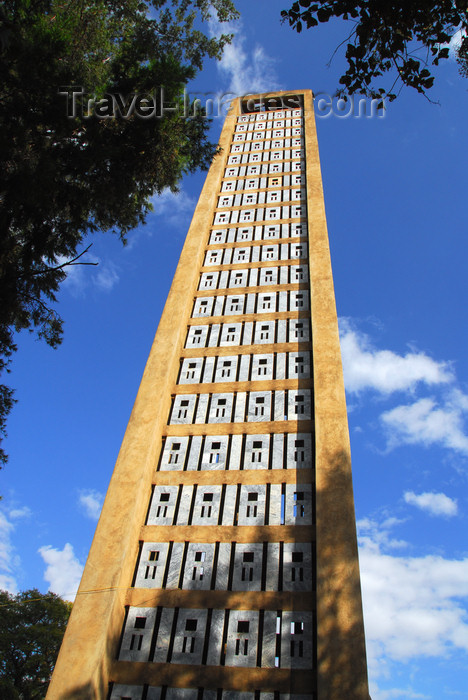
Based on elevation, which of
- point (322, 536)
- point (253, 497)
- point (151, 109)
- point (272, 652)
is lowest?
point (272, 652)

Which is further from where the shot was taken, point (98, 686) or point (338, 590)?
point (338, 590)

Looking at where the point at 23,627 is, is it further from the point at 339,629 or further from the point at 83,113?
the point at 83,113

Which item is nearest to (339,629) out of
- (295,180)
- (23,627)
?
(295,180)

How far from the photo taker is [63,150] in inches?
350

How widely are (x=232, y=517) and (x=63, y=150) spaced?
21.6 ft

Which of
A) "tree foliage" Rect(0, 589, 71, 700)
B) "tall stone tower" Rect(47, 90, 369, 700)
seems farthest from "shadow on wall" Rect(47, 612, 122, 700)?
"tree foliage" Rect(0, 589, 71, 700)

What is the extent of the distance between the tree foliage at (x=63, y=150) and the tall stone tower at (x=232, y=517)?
8.69 feet

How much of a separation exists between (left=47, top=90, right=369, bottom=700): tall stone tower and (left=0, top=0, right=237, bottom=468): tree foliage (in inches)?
104

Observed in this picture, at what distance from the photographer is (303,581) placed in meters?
7.89

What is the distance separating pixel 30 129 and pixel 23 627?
61.5 ft

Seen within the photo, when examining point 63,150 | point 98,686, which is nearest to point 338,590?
point 98,686

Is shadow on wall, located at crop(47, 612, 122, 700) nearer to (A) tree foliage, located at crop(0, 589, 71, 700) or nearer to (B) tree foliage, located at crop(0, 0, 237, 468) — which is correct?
(B) tree foliage, located at crop(0, 0, 237, 468)

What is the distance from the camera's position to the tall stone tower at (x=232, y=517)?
7.23 meters

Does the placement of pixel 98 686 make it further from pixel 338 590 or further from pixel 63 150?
pixel 63 150
